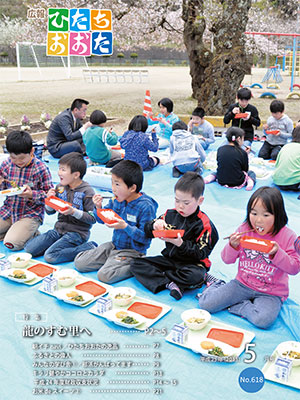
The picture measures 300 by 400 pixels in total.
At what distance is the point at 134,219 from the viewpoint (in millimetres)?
3561

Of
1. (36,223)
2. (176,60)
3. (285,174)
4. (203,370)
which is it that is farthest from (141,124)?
(176,60)

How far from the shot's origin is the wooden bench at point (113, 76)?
990 inches

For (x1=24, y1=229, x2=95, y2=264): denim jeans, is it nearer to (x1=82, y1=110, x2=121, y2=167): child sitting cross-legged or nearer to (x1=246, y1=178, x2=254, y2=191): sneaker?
(x1=246, y1=178, x2=254, y2=191): sneaker

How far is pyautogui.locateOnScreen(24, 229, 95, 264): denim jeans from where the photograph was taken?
3.82m

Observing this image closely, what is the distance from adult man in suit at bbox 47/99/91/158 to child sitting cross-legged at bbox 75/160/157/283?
12.2 ft

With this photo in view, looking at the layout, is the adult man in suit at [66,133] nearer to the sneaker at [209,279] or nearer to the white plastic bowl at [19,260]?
the white plastic bowl at [19,260]

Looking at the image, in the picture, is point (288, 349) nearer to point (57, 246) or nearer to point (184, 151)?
point (57, 246)

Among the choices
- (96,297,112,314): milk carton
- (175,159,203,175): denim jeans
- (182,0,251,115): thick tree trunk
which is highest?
(182,0,251,115): thick tree trunk

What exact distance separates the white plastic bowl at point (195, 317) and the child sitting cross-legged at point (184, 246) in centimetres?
34

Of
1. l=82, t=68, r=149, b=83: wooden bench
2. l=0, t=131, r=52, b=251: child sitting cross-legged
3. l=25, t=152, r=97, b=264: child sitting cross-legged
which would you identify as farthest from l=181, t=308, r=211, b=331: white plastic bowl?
l=82, t=68, r=149, b=83: wooden bench

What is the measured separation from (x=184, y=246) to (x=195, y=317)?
0.58 m

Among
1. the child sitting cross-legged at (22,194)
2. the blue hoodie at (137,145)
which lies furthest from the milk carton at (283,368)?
the blue hoodie at (137,145)

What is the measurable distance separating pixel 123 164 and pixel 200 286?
1.12m

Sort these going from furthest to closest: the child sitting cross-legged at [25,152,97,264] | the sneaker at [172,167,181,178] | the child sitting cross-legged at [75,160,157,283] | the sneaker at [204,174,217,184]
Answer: the sneaker at [172,167,181,178]
the sneaker at [204,174,217,184]
the child sitting cross-legged at [25,152,97,264]
the child sitting cross-legged at [75,160,157,283]
